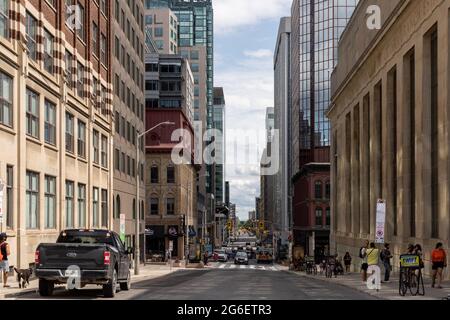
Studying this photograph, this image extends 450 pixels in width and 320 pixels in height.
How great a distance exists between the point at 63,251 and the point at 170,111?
8946 cm

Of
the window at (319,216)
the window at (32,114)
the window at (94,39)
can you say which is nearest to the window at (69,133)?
the window at (32,114)

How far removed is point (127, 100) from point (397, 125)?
32429 mm

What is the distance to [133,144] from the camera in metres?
72.9

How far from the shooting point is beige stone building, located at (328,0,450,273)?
113ft

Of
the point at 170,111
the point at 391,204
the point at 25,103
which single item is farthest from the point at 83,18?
the point at 170,111

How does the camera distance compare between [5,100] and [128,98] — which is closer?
[5,100]

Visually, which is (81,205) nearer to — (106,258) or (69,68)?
(69,68)

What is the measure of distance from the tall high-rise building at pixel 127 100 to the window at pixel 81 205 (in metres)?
8.48

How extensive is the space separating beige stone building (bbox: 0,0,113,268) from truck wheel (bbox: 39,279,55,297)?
232 cm

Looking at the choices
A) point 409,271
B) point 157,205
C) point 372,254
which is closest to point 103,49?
point 372,254

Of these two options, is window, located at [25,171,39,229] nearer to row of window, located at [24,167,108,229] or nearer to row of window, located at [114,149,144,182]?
row of window, located at [24,167,108,229]

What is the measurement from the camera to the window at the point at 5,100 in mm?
30766

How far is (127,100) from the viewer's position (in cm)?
6919

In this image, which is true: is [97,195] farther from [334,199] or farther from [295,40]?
[295,40]
